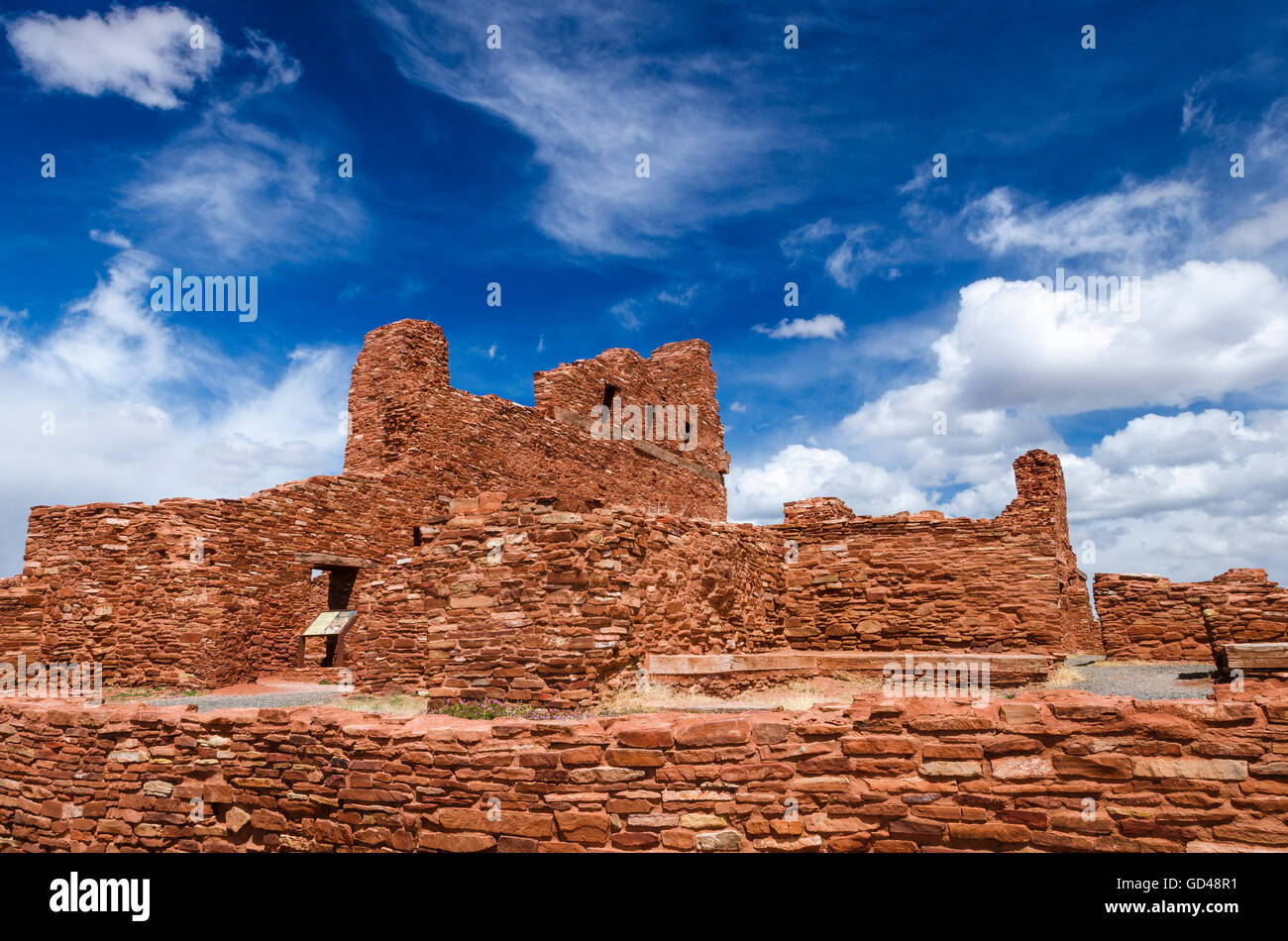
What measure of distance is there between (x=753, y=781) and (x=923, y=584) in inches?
329

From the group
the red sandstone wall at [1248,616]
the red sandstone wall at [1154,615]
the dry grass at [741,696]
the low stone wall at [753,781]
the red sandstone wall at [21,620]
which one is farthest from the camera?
the red sandstone wall at [21,620]

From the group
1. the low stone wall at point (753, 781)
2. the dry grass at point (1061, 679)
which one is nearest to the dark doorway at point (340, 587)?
the low stone wall at point (753, 781)

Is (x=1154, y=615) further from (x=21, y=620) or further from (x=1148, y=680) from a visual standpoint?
(x=21, y=620)

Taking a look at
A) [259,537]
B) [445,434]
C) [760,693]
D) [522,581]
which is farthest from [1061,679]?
[259,537]

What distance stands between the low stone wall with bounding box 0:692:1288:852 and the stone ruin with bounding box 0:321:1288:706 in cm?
251

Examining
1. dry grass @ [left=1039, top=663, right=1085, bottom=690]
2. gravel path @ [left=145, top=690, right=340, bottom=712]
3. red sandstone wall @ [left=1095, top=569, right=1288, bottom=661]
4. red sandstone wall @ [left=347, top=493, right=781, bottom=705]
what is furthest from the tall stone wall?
red sandstone wall @ [left=1095, top=569, right=1288, bottom=661]

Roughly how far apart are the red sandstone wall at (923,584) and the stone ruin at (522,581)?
0.04m

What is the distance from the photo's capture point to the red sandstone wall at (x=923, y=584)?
484 inches

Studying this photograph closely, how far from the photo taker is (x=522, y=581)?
9.31 meters

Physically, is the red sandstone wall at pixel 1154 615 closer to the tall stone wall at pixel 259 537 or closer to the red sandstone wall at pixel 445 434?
the red sandstone wall at pixel 445 434
